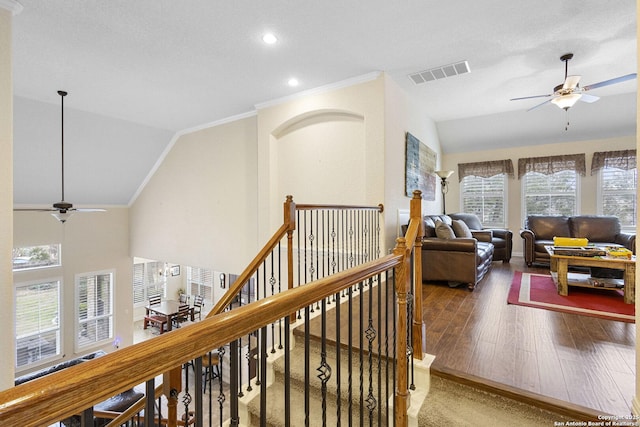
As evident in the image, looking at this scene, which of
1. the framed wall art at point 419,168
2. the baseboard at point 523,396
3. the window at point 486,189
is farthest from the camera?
the window at point 486,189

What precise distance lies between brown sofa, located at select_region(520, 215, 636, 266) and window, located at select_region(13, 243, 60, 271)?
32.6 ft

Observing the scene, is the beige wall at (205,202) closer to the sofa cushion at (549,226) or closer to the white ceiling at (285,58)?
the white ceiling at (285,58)

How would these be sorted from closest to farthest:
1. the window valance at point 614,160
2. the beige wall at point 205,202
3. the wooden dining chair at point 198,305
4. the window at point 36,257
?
1. the window valance at point 614,160
2. the beige wall at point 205,202
3. the window at point 36,257
4. the wooden dining chair at point 198,305

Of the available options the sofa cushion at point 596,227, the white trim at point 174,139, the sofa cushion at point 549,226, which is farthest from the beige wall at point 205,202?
the sofa cushion at point 596,227

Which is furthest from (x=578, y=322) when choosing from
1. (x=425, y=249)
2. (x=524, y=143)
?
(x=524, y=143)

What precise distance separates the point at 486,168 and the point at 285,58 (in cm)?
533

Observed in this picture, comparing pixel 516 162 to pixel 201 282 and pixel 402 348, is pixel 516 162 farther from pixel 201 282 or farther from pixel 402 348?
pixel 201 282

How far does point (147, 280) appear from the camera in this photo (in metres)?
11.4

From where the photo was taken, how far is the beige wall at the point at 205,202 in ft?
19.1

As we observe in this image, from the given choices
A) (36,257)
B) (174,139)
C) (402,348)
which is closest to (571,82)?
(402,348)

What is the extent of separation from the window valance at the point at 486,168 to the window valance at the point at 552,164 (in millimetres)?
231

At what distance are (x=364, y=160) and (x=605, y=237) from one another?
464cm

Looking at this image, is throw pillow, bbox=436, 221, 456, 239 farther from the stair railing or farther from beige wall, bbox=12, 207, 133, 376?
beige wall, bbox=12, 207, 133, 376

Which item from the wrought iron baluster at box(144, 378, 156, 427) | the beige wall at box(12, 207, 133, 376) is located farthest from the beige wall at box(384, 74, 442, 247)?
the beige wall at box(12, 207, 133, 376)
